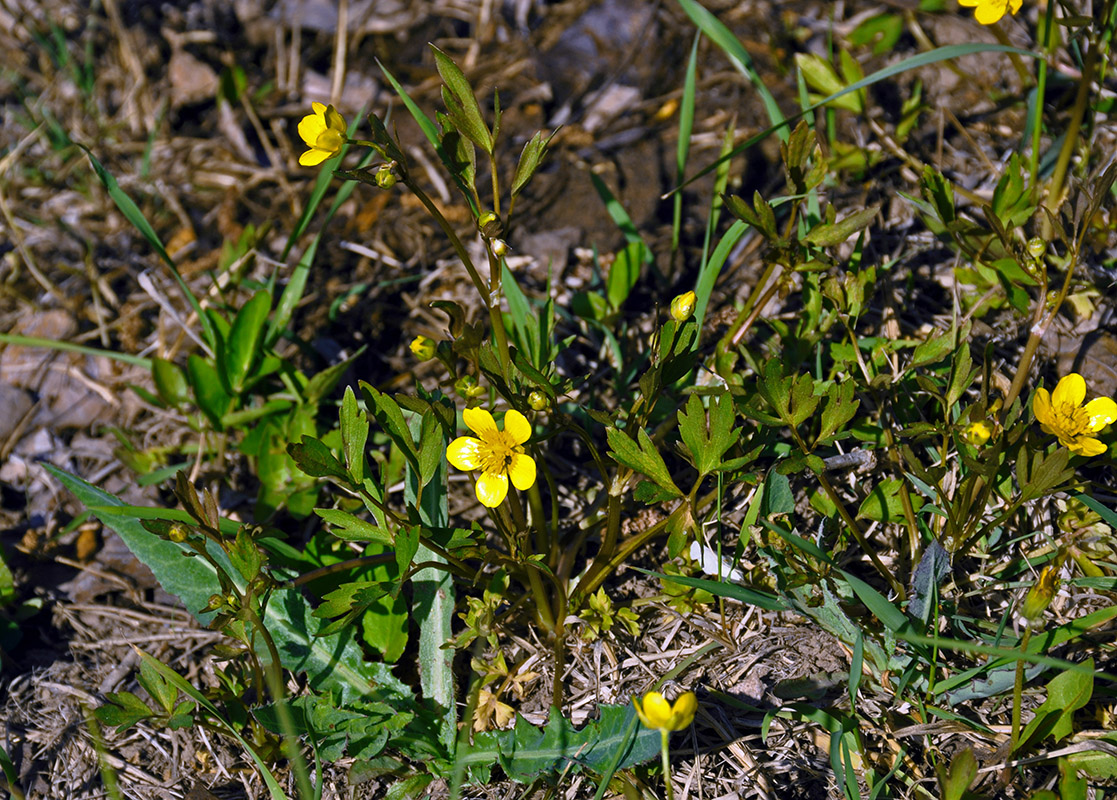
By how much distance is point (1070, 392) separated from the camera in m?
2.20

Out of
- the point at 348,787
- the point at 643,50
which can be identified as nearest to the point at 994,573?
the point at 348,787

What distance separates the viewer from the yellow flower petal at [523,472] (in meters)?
1.98

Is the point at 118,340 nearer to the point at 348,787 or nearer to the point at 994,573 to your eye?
the point at 348,787

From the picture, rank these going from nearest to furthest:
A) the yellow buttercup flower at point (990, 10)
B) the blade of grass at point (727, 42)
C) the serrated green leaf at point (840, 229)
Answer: the serrated green leaf at point (840, 229)
the yellow buttercup flower at point (990, 10)
the blade of grass at point (727, 42)

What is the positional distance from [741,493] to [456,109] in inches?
57.5

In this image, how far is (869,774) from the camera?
2115mm

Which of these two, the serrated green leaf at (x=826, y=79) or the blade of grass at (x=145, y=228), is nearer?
the blade of grass at (x=145, y=228)

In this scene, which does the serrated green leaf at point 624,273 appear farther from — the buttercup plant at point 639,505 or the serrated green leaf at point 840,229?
the serrated green leaf at point 840,229

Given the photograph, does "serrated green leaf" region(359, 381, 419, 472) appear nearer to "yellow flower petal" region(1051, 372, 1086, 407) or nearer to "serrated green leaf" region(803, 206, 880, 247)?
"serrated green leaf" region(803, 206, 880, 247)

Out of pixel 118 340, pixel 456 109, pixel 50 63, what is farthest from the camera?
pixel 50 63

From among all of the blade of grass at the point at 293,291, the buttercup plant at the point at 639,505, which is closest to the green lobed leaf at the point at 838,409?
the buttercup plant at the point at 639,505

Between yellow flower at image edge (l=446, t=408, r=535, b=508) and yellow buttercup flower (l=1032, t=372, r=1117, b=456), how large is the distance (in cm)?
126

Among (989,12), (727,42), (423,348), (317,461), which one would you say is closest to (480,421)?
(423,348)

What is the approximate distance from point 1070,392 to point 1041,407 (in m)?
0.17
